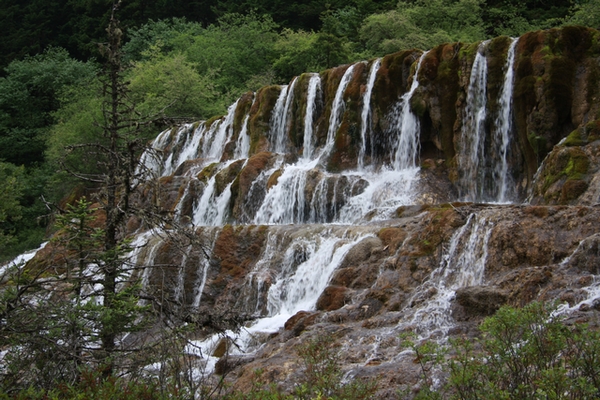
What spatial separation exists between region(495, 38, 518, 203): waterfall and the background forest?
11310 millimetres

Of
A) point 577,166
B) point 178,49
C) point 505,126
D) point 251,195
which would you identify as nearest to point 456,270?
point 577,166

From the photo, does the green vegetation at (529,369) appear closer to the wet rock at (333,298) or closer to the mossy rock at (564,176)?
the wet rock at (333,298)

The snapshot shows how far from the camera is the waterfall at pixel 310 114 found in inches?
842

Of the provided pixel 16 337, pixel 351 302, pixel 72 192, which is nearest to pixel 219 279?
pixel 351 302

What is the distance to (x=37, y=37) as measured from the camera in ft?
173

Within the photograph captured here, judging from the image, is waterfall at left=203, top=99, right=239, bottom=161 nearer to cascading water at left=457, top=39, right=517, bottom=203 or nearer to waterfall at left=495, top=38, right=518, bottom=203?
cascading water at left=457, top=39, right=517, bottom=203

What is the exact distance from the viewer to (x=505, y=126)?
16.1 meters

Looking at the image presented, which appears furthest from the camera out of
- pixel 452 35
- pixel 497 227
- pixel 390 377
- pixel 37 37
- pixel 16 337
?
pixel 37 37

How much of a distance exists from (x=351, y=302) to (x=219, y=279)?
5.21 m

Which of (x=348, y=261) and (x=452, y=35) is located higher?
(x=452, y=35)

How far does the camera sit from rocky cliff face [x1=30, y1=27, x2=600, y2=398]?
8.34 meters

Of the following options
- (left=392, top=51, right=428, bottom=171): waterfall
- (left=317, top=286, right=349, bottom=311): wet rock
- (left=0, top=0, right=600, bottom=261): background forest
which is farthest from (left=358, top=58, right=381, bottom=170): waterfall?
(left=317, top=286, right=349, bottom=311): wet rock

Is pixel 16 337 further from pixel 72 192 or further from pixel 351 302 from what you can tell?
pixel 72 192

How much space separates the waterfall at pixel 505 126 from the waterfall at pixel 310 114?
7.11 metres
